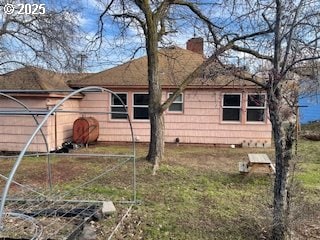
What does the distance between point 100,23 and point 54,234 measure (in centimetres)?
909

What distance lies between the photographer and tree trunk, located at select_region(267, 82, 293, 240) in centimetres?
499

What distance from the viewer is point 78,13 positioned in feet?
44.7

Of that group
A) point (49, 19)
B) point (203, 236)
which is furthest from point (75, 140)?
point (203, 236)

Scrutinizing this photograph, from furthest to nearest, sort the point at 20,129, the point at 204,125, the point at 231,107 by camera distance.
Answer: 1. the point at 204,125
2. the point at 231,107
3. the point at 20,129

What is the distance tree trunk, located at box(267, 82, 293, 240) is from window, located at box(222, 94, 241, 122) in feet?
34.3

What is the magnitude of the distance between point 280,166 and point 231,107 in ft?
35.4

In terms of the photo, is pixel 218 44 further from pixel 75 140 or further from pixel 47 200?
pixel 75 140

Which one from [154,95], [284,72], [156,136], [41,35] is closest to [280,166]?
[284,72]

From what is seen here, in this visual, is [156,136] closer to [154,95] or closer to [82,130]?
[154,95]

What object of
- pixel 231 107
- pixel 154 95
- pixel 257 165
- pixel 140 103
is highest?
pixel 154 95

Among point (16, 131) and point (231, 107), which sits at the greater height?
point (231, 107)

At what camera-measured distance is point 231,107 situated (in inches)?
621

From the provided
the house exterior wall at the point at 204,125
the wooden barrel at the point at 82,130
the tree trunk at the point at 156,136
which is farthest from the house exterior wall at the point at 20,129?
the tree trunk at the point at 156,136
